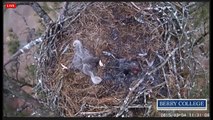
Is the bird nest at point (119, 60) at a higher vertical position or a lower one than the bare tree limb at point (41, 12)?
lower

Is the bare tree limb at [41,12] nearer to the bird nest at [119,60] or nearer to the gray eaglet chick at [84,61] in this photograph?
the bird nest at [119,60]

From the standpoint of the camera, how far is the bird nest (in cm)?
270

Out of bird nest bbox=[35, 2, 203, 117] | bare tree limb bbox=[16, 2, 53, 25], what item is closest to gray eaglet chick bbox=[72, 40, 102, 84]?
bird nest bbox=[35, 2, 203, 117]

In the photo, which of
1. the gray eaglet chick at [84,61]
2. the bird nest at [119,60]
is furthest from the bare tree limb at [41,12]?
the gray eaglet chick at [84,61]

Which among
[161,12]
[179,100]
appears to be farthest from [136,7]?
[179,100]

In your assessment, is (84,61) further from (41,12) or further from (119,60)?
(41,12)

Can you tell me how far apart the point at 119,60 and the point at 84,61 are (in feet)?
0.63

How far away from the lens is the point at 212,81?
272cm

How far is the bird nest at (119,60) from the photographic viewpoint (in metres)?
2.70

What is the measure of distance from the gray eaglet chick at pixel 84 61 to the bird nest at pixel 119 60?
0.02 m

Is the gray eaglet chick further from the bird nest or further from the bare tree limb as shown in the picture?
the bare tree limb

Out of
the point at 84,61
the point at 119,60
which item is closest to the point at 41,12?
the point at 84,61

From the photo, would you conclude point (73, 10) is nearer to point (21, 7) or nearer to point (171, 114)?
point (21, 7)

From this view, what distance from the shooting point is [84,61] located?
273cm
